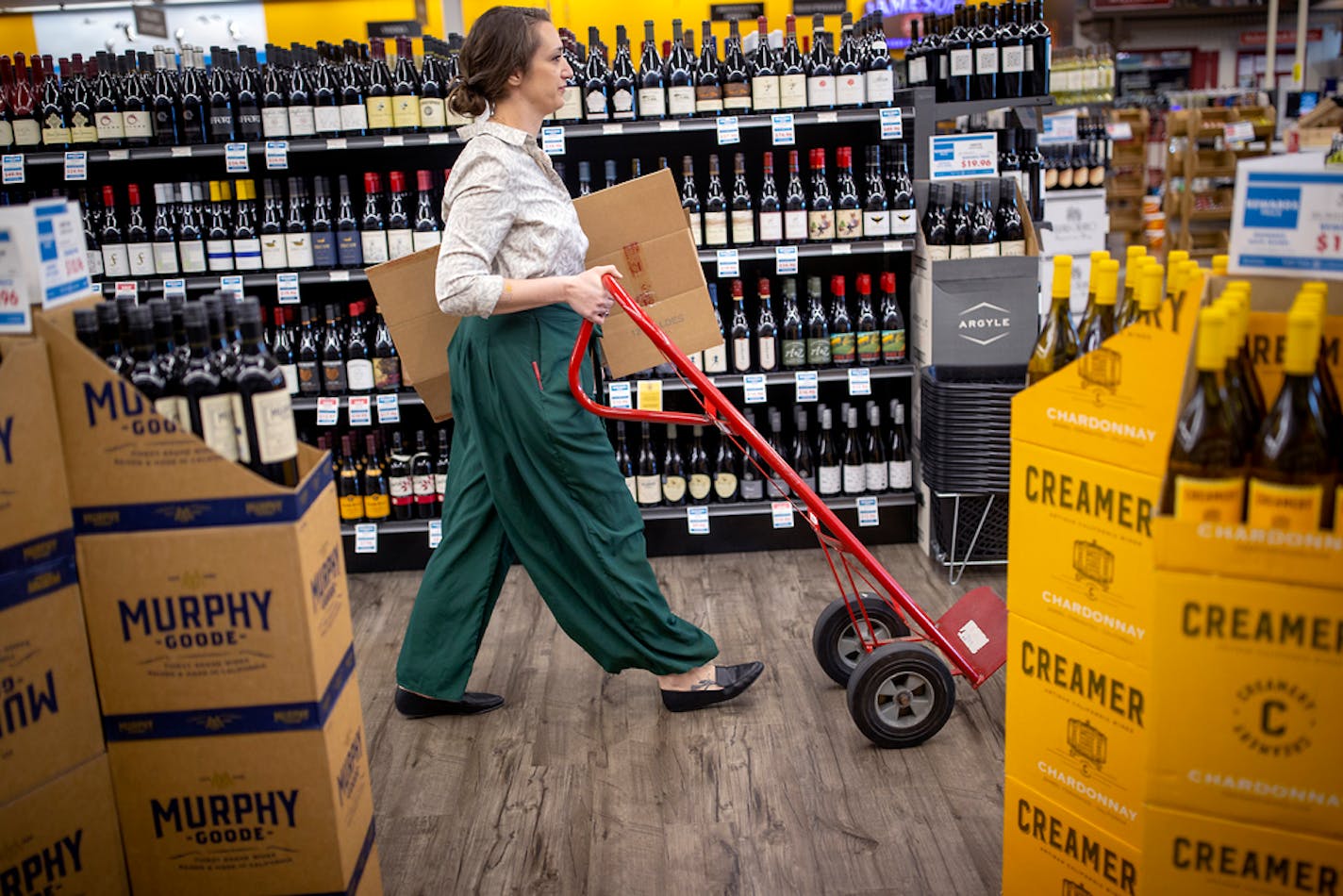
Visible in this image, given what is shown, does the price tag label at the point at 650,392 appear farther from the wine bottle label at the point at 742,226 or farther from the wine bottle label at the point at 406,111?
the wine bottle label at the point at 406,111

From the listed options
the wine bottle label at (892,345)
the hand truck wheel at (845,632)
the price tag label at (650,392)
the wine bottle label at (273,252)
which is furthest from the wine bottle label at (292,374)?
the hand truck wheel at (845,632)

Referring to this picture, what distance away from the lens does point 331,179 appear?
4539 mm

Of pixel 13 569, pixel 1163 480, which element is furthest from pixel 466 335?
pixel 1163 480

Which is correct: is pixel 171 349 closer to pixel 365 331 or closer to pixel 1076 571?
pixel 1076 571

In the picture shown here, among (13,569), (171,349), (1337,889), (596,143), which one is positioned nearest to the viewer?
(1337,889)

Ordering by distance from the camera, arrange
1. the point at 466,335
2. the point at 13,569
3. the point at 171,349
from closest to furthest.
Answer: the point at 13,569, the point at 171,349, the point at 466,335

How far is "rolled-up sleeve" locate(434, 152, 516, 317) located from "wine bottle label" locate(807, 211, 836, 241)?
1.89 meters

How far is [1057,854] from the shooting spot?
188 cm

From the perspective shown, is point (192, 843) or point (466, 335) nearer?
point (192, 843)

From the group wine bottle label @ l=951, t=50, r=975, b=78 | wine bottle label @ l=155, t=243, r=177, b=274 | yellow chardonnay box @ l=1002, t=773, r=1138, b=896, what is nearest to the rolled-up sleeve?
yellow chardonnay box @ l=1002, t=773, r=1138, b=896

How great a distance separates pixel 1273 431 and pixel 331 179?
3.86 meters

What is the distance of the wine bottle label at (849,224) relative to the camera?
14.0ft

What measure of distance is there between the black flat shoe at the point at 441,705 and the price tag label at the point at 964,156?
2.37 metres

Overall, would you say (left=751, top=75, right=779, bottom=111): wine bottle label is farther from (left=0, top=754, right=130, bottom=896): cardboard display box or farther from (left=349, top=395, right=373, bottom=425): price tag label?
(left=0, top=754, right=130, bottom=896): cardboard display box
